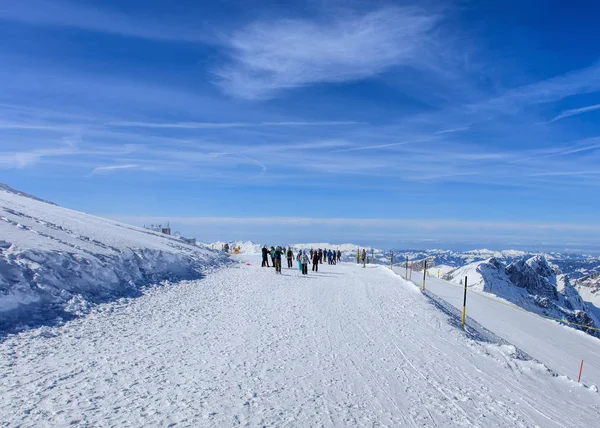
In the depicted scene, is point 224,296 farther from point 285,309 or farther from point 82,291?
point 82,291

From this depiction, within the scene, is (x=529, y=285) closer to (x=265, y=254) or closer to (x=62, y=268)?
(x=265, y=254)

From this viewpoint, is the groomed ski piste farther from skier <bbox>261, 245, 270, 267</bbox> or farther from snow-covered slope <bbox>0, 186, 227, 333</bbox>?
skier <bbox>261, 245, 270, 267</bbox>

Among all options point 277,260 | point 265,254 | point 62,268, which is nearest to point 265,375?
point 62,268

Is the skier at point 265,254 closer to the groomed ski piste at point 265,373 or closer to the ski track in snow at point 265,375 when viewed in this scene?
the groomed ski piste at point 265,373

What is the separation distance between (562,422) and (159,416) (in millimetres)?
8028

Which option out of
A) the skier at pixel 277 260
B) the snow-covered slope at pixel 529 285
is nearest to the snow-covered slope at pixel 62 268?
the skier at pixel 277 260

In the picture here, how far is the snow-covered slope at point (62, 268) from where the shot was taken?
37.1 feet

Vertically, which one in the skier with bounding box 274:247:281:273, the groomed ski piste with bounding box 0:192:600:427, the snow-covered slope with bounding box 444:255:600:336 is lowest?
the snow-covered slope with bounding box 444:255:600:336

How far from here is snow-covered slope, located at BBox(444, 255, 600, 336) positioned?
348 ft

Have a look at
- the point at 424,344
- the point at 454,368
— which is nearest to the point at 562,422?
the point at 454,368

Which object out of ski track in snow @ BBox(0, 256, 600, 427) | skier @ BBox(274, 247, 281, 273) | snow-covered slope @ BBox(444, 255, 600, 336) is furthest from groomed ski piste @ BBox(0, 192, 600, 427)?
snow-covered slope @ BBox(444, 255, 600, 336)

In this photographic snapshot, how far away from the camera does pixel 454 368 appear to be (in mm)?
10328

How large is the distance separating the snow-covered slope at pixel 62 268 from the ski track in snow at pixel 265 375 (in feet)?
3.26

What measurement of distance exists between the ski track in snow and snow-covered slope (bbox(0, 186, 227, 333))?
0.99 m
